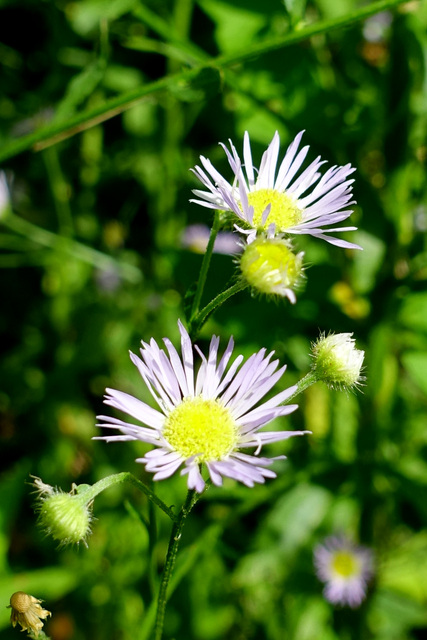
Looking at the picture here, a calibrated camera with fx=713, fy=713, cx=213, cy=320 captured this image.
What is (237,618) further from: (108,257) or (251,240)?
(251,240)

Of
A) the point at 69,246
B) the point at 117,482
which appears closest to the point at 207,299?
the point at 117,482

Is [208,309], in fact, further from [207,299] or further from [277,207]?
[207,299]

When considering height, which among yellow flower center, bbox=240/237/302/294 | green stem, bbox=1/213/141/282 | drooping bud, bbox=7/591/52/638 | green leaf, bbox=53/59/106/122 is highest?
green stem, bbox=1/213/141/282

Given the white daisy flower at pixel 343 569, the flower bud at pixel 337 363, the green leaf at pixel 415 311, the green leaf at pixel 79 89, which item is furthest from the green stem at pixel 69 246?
the flower bud at pixel 337 363

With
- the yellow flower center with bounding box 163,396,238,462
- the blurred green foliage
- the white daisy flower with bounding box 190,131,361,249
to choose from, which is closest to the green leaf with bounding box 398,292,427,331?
the blurred green foliage

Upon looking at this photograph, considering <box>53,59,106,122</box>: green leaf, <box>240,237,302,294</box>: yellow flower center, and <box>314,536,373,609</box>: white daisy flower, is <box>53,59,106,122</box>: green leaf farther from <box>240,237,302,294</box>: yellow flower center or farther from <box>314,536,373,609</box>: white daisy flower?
<box>314,536,373,609</box>: white daisy flower

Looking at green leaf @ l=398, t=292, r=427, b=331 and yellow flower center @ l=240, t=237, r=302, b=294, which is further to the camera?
green leaf @ l=398, t=292, r=427, b=331

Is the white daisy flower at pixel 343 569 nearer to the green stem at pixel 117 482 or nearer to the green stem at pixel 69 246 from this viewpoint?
the green stem at pixel 69 246
